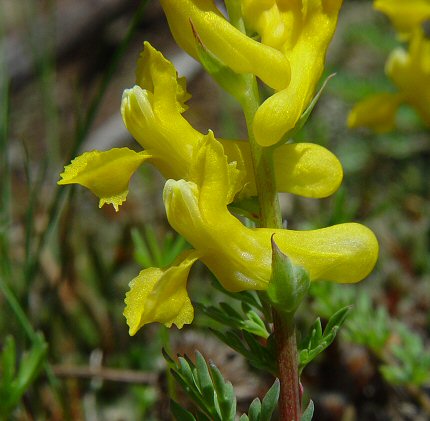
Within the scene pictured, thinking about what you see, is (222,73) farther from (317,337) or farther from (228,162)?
(317,337)

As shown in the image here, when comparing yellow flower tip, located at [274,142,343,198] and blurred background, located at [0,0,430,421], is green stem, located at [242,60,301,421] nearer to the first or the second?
yellow flower tip, located at [274,142,343,198]

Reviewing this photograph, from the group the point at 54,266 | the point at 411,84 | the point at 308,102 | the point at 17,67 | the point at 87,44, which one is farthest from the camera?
the point at 87,44

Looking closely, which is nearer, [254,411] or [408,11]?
[254,411]

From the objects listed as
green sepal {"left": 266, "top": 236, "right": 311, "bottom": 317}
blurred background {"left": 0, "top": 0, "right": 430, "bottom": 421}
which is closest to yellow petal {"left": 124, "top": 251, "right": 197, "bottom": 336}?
green sepal {"left": 266, "top": 236, "right": 311, "bottom": 317}

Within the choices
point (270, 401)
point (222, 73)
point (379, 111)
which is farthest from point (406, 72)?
point (270, 401)

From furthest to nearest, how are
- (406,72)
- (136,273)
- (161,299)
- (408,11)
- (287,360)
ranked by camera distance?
1. (136,273)
2. (406,72)
3. (408,11)
4. (287,360)
5. (161,299)

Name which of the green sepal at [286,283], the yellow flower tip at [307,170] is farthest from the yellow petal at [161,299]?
the yellow flower tip at [307,170]

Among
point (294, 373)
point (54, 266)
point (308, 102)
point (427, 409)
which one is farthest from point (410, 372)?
point (54, 266)

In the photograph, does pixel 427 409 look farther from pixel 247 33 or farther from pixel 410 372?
pixel 247 33
